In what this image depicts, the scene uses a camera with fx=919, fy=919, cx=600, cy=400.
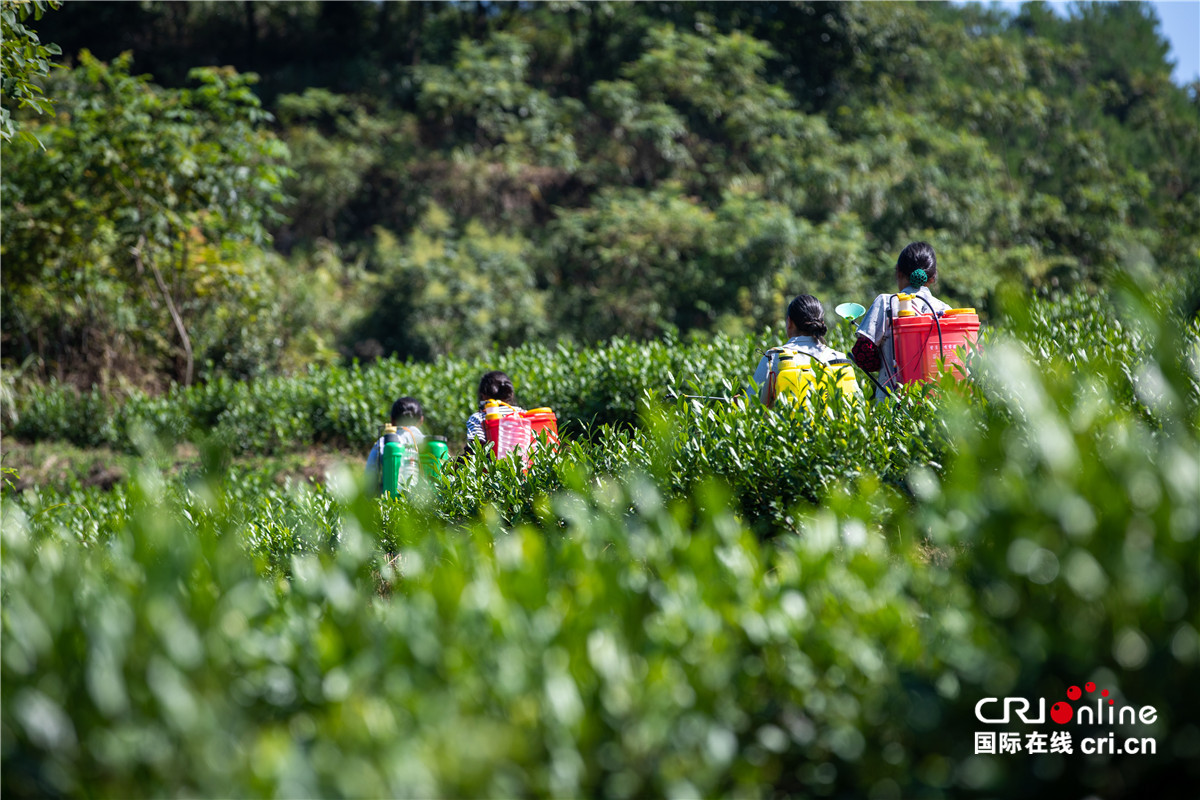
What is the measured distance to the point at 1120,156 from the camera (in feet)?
67.5

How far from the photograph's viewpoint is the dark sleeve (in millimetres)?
4848

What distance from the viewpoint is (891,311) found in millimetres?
4820

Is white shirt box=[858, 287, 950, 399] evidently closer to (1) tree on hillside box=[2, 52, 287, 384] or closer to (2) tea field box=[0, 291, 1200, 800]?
(2) tea field box=[0, 291, 1200, 800]

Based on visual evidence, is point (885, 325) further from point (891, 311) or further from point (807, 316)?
point (807, 316)

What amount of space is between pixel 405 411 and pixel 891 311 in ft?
10.00

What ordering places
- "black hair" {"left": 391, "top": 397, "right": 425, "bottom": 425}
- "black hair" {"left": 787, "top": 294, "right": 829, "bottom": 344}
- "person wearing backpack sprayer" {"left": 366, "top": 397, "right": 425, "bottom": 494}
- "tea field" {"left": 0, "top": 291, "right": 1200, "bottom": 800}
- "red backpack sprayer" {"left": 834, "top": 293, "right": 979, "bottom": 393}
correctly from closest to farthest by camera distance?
"tea field" {"left": 0, "top": 291, "right": 1200, "bottom": 800} → "red backpack sprayer" {"left": 834, "top": 293, "right": 979, "bottom": 393} → "black hair" {"left": 787, "top": 294, "right": 829, "bottom": 344} → "person wearing backpack sprayer" {"left": 366, "top": 397, "right": 425, "bottom": 494} → "black hair" {"left": 391, "top": 397, "right": 425, "bottom": 425}

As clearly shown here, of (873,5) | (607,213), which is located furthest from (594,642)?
(873,5)

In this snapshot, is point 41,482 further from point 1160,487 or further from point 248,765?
point 1160,487

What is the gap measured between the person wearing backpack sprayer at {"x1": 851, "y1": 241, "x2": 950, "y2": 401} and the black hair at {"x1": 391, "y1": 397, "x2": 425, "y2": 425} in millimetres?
2777

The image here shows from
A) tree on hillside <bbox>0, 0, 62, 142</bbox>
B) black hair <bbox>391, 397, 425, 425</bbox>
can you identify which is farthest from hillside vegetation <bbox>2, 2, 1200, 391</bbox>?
black hair <bbox>391, 397, 425, 425</bbox>

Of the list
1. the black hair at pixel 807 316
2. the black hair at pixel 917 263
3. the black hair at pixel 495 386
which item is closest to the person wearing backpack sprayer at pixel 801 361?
the black hair at pixel 807 316

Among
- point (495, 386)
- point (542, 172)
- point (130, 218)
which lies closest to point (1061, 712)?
point (495, 386)

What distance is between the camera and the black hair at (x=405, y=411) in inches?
233

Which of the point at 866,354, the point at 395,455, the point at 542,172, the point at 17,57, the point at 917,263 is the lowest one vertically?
the point at 395,455
